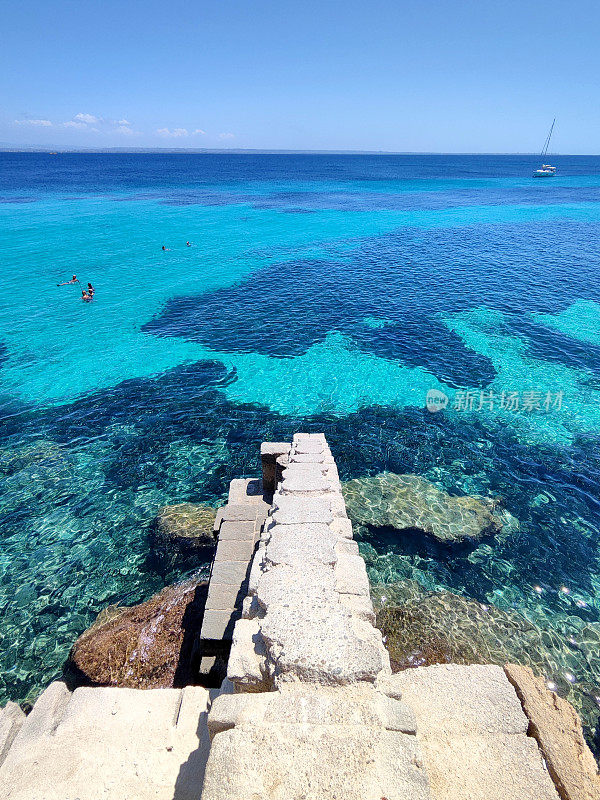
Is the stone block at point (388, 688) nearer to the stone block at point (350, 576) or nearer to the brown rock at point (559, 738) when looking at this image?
the stone block at point (350, 576)

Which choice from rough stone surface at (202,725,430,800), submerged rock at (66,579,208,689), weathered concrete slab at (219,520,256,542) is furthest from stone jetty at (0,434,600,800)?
weathered concrete slab at (219,520,256,542)

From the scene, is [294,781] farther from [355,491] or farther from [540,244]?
[540,244]

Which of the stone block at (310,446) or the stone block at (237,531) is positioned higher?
the stone block at (310,446)

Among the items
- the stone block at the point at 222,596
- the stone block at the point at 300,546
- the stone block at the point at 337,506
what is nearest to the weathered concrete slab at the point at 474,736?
the stone block at the point at 300,546

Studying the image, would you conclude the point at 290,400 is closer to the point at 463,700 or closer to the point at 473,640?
the point at 473,640

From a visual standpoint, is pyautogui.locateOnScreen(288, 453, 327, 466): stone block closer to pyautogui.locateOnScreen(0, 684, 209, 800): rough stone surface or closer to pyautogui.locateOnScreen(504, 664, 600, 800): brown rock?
pyautogui.locateOnScreen(0, 684, 209, 800): rough stone surface

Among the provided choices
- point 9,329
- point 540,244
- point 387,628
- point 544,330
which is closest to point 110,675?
point 387,628
